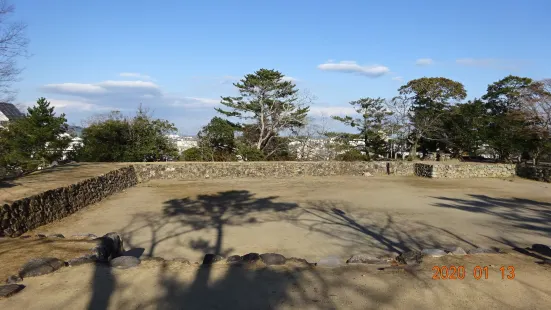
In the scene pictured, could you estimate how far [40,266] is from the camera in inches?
152

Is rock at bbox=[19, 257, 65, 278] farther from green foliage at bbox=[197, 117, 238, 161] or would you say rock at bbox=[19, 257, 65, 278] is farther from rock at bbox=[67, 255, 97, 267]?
green foliage at bbox=[197, 117, 238, 161]

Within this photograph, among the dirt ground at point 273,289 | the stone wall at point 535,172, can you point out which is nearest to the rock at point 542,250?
the dirt ground at point 273,289

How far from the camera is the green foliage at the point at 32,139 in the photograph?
13977 millimetres

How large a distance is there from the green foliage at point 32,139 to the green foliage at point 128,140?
5.60 ft

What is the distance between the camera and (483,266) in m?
4.43

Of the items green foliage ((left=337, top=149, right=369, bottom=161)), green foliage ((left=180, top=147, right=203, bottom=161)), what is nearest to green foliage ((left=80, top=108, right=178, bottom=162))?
green foliage ((left=180, top=147, right=203, bottom=161))

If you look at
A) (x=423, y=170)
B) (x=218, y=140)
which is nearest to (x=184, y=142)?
(x=218, y=140)

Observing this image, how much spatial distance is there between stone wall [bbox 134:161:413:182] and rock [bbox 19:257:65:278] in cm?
1213

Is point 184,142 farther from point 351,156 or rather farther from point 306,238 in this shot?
point 306,238

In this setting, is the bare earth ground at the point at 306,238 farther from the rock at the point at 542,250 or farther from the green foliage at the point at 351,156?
the green foliage at the point at 351,156

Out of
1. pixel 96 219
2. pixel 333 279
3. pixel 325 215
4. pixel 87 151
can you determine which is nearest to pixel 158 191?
pixel 96 219

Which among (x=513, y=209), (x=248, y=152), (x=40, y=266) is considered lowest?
(x=513, y=209)

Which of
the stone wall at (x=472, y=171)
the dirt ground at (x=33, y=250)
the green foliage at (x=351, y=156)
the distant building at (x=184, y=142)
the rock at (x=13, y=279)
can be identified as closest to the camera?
the rock at (x=13, y=279)
